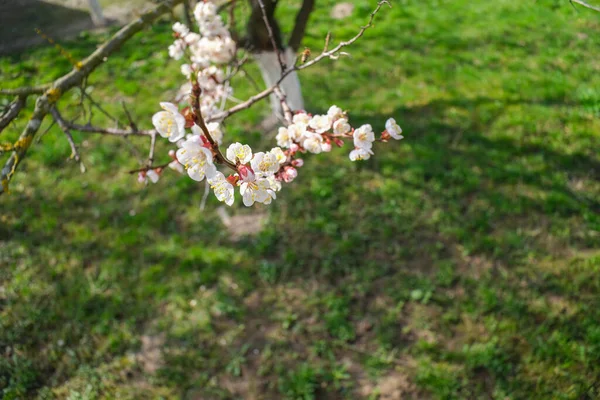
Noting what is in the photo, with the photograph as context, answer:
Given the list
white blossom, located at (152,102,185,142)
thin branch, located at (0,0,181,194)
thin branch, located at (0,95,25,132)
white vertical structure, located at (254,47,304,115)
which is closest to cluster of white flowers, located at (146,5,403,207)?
white blossom, located at (152,102,185,142)

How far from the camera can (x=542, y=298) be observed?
2998 mm

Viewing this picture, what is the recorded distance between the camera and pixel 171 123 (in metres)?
1.29

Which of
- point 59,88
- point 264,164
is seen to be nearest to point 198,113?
point 264,164

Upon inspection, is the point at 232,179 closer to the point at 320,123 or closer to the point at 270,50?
the point at 320,123

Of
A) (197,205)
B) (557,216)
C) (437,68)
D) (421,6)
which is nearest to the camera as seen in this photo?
(557,216)

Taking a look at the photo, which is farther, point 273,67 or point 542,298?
point 273,67

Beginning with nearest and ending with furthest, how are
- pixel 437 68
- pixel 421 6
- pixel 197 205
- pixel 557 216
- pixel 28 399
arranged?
pixel 28 399
pixel 557 216
pixel 197 205
pixel 437 68
pixel 421 6

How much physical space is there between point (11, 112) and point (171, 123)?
0.95m

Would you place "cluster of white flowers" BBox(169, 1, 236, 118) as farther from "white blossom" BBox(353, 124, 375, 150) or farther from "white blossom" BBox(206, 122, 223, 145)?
"white blossom" BBox(353, 124, 375, 150)

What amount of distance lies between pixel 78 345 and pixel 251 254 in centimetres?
146

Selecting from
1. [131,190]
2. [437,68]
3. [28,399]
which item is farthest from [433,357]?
[437,68]

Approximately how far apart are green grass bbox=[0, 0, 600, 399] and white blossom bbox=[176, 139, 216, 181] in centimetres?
154

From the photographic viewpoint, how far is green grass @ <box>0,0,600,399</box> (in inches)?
110

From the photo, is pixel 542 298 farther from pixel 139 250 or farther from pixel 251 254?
pixel 139 250
